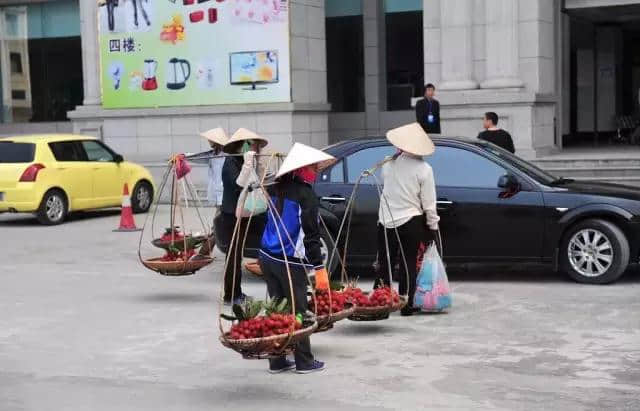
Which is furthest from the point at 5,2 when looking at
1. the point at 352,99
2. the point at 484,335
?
the point at 484,335

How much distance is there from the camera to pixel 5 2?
27.3 meters

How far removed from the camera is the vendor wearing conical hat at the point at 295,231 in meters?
7.18

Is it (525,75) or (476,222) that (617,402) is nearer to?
(476,222)

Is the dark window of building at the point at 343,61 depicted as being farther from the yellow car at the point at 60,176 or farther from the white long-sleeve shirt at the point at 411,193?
the white long-sleeve shirt at the point at 411,193

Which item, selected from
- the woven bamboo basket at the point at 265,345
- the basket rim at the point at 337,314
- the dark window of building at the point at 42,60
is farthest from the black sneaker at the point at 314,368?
the dark window of building at the point at 42,60

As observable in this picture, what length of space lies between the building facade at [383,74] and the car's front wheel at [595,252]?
8.34 m

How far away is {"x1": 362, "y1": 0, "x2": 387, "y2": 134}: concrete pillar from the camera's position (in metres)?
24.5

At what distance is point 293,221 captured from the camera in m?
7.25

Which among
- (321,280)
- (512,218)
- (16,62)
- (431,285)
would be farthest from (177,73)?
(321,280)

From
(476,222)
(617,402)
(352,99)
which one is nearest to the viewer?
(617,402)

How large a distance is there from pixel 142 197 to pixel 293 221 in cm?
1328

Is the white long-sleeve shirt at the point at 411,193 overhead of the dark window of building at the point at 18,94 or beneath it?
beneath

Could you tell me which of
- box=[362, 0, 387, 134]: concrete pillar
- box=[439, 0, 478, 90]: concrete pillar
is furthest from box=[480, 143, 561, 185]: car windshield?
box=[362, 0, 387, 134]: concrete pillar

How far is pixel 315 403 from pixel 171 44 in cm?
1634
